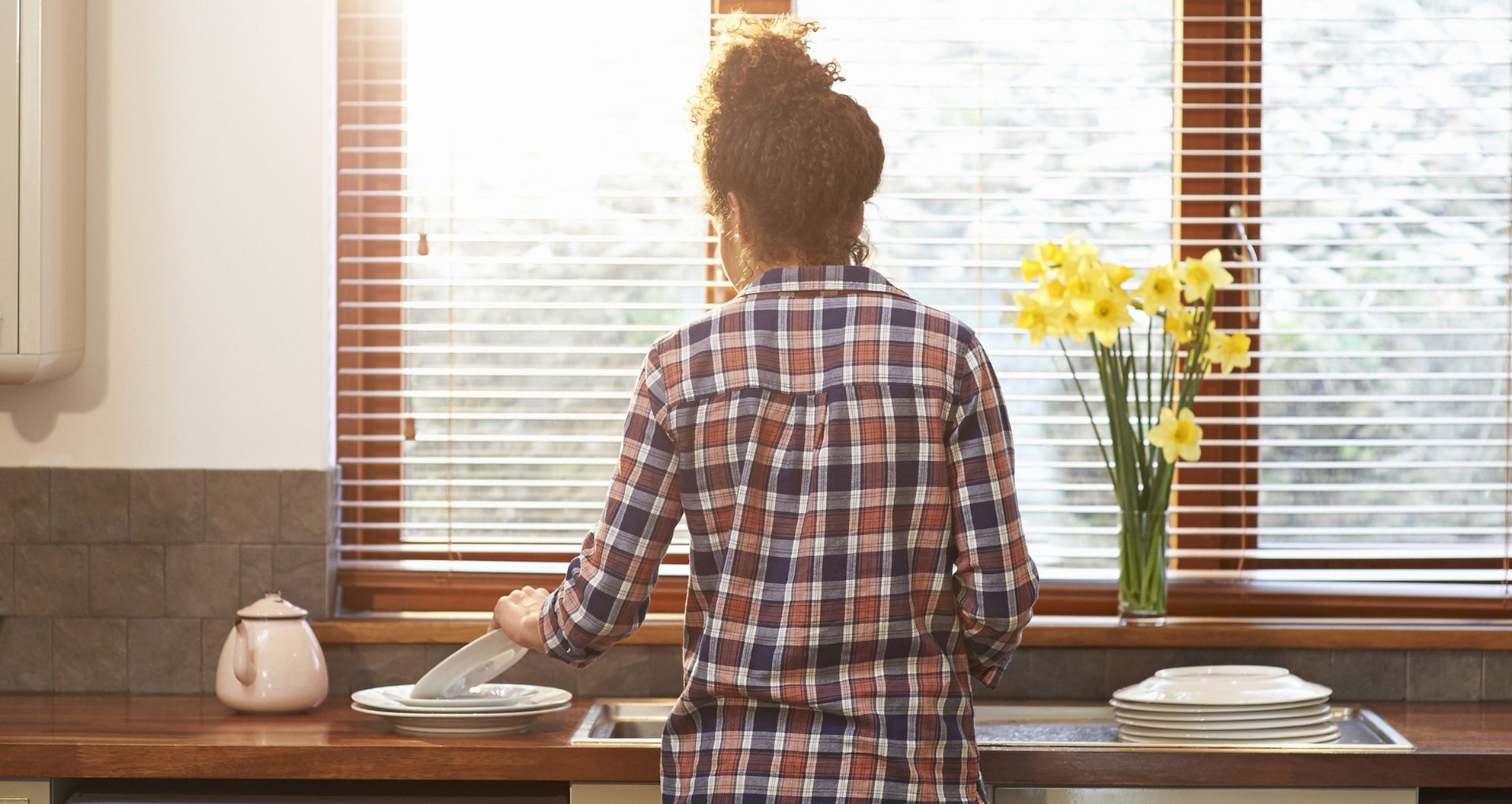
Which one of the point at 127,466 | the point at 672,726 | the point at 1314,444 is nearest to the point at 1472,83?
the point at 1314,444

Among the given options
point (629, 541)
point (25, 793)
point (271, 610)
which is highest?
point (629, 541)

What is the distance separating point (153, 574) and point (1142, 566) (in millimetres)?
1558

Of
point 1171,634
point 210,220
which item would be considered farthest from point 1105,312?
point 210,220

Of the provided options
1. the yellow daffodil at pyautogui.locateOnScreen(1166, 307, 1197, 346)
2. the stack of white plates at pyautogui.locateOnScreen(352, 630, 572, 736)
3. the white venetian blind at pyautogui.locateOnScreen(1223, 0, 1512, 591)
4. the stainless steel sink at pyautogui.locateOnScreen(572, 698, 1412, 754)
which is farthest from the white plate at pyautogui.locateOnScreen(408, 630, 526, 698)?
the white venetian blind at pyautogui.locateOnScreen(1223, 0, 1512, 591)

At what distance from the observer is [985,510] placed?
152 centimetres

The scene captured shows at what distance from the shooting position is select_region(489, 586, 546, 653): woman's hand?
5.55ft

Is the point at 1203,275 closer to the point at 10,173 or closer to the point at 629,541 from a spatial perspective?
the point at 629,541

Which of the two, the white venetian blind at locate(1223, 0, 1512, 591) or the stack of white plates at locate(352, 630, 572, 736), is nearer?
the stack of white plates at locate(352, 630, 572, 736)

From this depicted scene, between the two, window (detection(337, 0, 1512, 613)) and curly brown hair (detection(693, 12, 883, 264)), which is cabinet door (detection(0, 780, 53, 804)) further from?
curly brown hair (detection(693, 12, 883, 264))

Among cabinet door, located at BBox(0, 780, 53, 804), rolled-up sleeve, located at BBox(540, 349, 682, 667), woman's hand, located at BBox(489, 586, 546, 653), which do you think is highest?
rolled-up sleeve, located at BBox(540, 349, 682, 667)

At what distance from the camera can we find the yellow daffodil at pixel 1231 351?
2.24 m

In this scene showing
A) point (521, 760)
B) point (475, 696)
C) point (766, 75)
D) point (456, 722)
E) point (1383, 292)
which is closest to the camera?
point (766, 75)

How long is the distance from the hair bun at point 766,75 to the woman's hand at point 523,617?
601 millimetres

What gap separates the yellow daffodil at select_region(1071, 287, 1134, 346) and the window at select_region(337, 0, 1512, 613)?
300 millimetres
